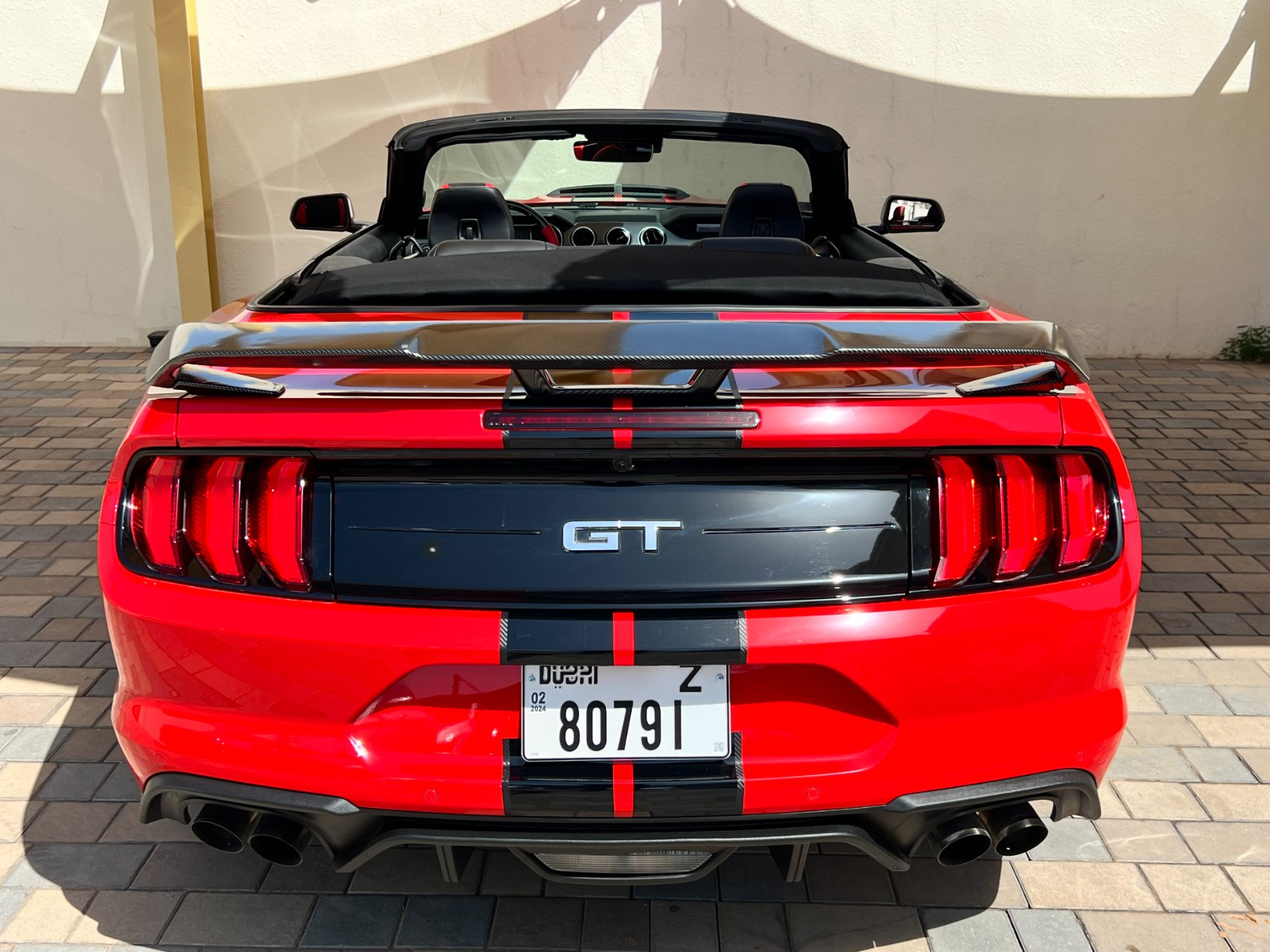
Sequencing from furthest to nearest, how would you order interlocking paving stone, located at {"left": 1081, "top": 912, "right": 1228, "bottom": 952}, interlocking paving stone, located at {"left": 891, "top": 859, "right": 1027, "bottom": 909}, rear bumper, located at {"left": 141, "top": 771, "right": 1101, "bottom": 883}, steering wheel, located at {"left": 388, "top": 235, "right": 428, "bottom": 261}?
steering wheel, located at {"left": 388, "top": 235, "right": 428, "bottom": 261} → interlocking paving stone, located at {"left": 891, "top": 859, "right": 1027, "bottom": 909} → interlocking paving stone, located at {"left": 1081, "top": 912, "right": 1228, "bottom": 952} → rear bumper, located at {"left": 141, "top": 771, "right": 1101, "bottom": 883}

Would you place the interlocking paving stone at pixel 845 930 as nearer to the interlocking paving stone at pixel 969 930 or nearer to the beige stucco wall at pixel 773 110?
the interlocking paving stone at pixel 969 930

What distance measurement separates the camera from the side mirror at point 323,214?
3.90 metres

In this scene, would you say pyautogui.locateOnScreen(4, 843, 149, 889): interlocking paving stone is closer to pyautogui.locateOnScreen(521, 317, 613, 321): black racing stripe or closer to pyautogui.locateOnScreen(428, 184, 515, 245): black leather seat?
pyautogui.locateOnScreen(521, 317, 613, 321): black racing stripe

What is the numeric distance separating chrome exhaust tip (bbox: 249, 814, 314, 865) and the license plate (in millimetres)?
425

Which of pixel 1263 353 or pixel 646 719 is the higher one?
pixel 646 719

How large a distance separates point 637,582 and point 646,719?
0.21m

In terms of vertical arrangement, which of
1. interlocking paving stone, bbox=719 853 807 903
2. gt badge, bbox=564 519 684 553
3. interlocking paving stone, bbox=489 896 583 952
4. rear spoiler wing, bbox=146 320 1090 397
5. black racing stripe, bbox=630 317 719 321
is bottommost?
interlocking paving stone, bbox=719 853 807 903

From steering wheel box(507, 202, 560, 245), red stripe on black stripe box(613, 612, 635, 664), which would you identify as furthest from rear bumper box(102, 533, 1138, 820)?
steering wheel box(507, 202, 560, 245)

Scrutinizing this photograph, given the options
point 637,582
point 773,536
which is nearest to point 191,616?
point 637,582

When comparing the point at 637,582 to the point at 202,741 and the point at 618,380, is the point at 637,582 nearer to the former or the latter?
the point at 618,380

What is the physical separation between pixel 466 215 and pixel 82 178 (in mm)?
4969

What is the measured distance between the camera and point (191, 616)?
1.70 metres

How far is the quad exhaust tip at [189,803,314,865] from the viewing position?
1.75m

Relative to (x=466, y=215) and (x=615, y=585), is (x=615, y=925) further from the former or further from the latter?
(x=466, y=215)
